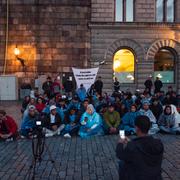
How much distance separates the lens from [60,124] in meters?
13.7

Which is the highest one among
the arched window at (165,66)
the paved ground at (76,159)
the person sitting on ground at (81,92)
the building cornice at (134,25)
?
the building cornice at (134,25)

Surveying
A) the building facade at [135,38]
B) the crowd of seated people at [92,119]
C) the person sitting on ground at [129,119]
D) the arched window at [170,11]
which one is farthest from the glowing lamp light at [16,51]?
the person sitting on ground at [129,119]

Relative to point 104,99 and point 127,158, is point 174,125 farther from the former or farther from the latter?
point 127,158

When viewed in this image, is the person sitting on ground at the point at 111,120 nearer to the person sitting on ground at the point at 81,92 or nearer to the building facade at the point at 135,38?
the person sitting on ground at the point at 81,92

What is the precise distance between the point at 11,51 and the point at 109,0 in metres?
8.40

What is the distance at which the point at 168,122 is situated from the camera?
14055mm

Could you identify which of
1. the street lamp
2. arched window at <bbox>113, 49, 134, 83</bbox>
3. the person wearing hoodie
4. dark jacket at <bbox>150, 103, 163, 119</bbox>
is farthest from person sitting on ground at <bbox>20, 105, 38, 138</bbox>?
arched window at <bbox>113, 49, 134, 83</bbox>

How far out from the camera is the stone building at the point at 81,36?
28.8 m

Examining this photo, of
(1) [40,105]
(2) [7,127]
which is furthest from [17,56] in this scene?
(2) [7,127]

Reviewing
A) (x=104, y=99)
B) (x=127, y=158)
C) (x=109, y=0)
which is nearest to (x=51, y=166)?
(x=127, y=158)

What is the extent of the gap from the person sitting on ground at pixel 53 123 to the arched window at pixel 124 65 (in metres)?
16.2

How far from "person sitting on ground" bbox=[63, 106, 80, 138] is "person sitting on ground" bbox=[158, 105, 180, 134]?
3147mm

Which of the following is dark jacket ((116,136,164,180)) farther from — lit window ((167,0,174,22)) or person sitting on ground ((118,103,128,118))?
lit window ((167,0,174,22))

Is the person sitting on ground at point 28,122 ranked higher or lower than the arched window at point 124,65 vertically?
lower
